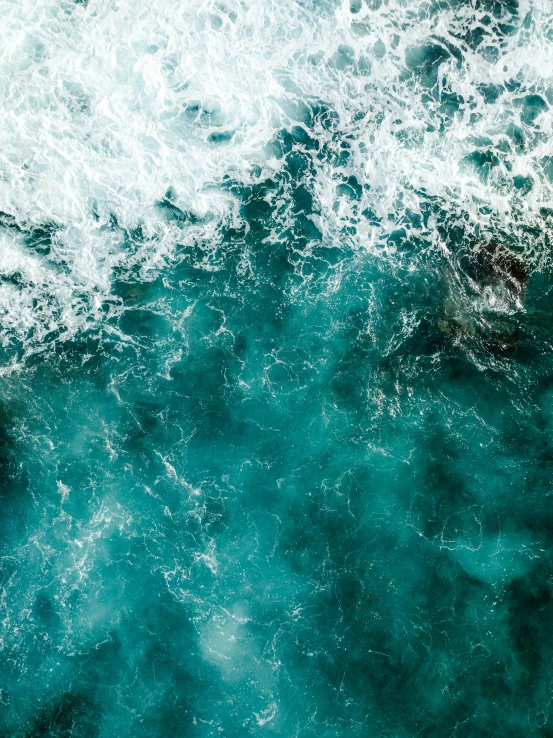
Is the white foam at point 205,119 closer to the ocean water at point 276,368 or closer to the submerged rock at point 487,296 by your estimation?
the ocean water at point 276,368

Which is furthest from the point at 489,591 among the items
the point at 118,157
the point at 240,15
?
the point at 240,15

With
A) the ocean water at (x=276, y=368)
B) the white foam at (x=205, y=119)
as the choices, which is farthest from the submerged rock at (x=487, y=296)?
the white foam at (x=205, y=119)

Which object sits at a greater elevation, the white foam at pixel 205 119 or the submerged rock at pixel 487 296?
the white foam at pixel 205 119

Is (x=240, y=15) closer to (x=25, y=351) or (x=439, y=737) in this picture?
(x=25, y=351)

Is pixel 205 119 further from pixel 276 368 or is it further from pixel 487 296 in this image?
pixel 487 296

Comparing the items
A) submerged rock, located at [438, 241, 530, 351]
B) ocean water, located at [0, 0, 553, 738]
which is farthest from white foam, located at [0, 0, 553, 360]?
submerged rock, located at [438, 241, 530, 351]

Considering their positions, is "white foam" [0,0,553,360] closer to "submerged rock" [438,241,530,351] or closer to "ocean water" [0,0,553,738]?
"ocean water" [0,0,553,738]

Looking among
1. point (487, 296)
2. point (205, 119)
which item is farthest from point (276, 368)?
point (205, 119)

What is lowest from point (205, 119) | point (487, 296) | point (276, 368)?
point (276, 368)
